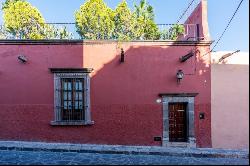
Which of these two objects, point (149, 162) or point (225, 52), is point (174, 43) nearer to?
point (225, 52)

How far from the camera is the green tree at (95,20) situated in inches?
869

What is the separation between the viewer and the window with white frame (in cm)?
1270

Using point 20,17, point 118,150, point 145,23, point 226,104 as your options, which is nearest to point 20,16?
point 20,17

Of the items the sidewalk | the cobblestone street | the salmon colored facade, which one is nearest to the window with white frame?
the salmon colored facade

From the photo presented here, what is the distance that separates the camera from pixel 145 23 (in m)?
17.6

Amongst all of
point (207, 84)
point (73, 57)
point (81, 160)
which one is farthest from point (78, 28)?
point (81, 160)

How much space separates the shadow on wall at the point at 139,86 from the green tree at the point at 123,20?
7.59 meters

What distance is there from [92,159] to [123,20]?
1385 cm

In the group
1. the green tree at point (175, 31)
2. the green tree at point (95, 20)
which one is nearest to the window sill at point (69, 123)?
the green tree at point (175, 31)

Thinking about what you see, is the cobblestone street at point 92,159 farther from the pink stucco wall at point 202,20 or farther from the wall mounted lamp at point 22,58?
the pink stucco wall at point 202,20

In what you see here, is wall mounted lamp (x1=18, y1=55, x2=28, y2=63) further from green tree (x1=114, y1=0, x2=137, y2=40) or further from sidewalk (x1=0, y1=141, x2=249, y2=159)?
green tree (x1=114, y1=0, x2=137, y2=40)

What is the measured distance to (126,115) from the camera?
1277 cm

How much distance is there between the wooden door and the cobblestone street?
8.54 ft

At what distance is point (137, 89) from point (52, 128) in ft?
12.5
